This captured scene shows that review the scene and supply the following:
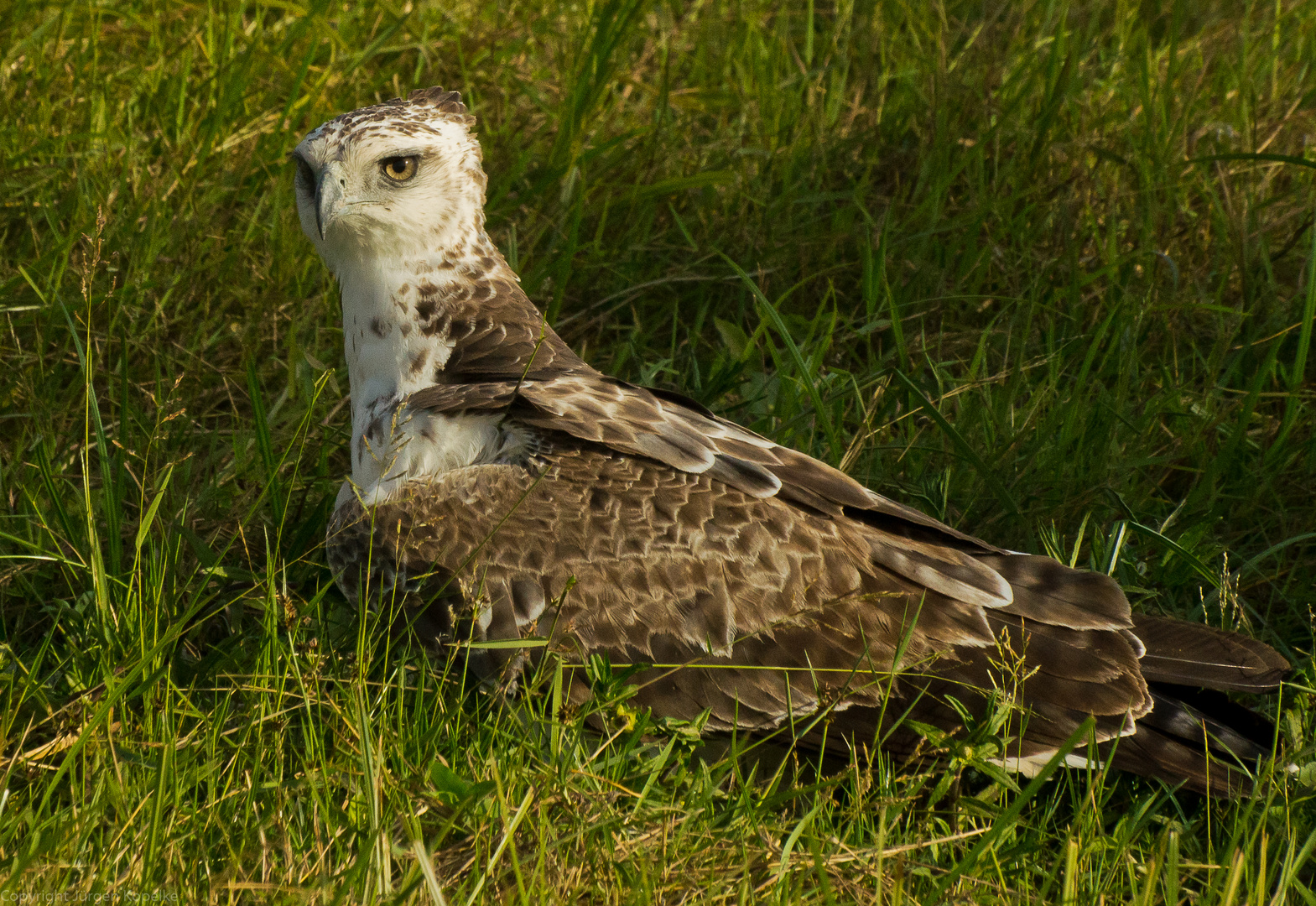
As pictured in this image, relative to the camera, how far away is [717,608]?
3.38 metres

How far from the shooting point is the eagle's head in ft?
12.4

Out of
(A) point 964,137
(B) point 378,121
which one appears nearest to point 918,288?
(A) point 964,137

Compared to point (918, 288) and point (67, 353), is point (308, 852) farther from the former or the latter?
point (918, 288)

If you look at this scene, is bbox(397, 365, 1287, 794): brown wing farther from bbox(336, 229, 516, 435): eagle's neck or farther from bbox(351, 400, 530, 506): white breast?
bbox(336, 229, 516, 435): eagle's neck

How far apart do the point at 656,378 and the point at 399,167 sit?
154 cm

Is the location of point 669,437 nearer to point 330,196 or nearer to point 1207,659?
point 330,196

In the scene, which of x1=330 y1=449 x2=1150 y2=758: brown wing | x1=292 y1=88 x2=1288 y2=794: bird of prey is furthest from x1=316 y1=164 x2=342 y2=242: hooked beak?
x1=330 y1=449 x2=1150 y2=758: brown wing

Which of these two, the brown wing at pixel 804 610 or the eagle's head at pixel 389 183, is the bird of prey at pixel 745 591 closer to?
the brown wing at pixel 804 610

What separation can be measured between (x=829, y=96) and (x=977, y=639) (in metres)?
3.33

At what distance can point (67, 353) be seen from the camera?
4.69 meters

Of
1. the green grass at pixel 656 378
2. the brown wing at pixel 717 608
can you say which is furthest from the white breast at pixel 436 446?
the green grass at pixel 656 378

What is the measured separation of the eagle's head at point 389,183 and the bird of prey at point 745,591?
1.63 ft

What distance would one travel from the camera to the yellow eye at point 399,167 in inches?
151

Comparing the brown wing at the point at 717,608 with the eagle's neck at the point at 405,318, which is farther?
the eagle's neck at the point at 405,318
